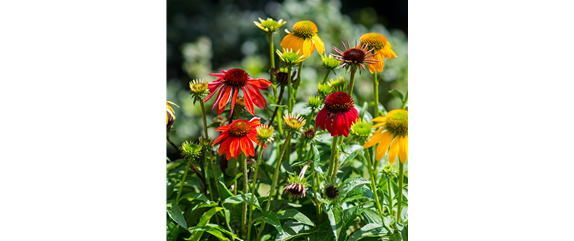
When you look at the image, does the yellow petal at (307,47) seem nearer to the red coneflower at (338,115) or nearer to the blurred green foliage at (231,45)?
the red coneflower at (338,115)

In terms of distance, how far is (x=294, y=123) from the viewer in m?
0.73

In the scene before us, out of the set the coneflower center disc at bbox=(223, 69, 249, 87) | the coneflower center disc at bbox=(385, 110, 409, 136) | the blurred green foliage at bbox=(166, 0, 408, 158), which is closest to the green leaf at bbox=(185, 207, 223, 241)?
the coneflower center disc at bbox=(223, 69, 249, 87)

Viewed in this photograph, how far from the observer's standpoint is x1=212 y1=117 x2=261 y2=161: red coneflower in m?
0.75

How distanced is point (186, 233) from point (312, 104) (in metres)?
0.42

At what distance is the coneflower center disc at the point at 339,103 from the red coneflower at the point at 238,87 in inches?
5.3

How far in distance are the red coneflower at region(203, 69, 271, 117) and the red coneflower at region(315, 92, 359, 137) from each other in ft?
0.43

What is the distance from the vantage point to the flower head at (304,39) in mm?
894

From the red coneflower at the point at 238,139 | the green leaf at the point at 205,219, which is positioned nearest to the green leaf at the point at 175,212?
the green leaf at the point at 205,219

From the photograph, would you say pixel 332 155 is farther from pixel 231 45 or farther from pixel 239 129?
pixel 231 45

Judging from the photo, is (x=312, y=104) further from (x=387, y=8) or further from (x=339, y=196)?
(x=387, y=8)

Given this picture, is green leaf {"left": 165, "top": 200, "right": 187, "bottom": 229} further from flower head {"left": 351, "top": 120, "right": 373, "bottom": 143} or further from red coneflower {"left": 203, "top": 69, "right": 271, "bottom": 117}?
flower head {"left": 351, "top": 120, "right": 373, "bottom": 143}

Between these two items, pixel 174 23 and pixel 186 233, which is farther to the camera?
pixel 174 23
